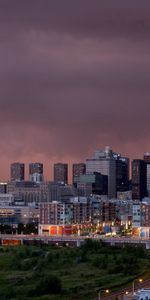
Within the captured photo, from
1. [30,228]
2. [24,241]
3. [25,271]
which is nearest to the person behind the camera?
[25,271]

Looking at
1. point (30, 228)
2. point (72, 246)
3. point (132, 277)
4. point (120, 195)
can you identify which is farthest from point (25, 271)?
point (120, 195)

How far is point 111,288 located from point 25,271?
8.41 m

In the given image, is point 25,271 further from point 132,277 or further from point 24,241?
point 24,241

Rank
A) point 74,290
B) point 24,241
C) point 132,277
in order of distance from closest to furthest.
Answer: point 74,290 < point 132,277 < point 24,241

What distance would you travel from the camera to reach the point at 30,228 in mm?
74938

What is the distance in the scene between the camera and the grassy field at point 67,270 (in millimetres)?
34938

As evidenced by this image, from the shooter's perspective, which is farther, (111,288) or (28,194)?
(28,194)

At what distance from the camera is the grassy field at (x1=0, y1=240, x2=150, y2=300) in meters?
34.9

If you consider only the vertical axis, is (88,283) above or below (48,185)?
below

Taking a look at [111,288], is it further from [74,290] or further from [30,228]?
[30,228]

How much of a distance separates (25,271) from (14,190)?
76.1 metres

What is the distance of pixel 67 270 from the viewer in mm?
41875

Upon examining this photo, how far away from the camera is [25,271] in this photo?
4266 cm

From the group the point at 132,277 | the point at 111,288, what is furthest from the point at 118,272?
the point at 111,288
